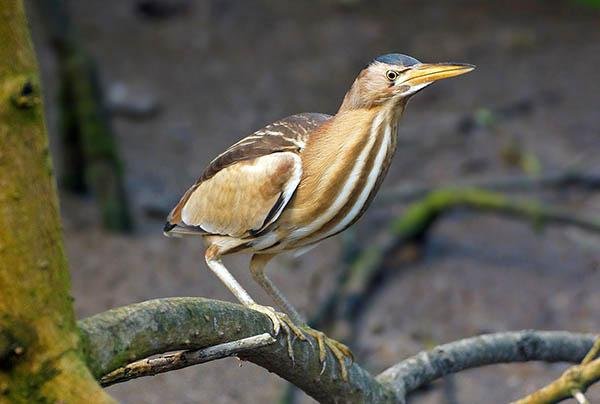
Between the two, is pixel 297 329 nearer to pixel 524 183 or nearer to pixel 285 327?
pixel 285 327

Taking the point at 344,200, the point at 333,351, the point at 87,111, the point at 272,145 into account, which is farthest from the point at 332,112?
the point at 333,351

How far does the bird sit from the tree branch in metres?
0.14

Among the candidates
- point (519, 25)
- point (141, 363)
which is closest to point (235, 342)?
point (141, 363)

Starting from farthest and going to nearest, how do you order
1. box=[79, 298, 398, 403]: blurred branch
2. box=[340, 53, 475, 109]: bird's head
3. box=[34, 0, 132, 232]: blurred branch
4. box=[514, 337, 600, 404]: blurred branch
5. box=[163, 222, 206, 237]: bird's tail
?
box=[34, 0, 132, 232]: blurred branch
box=[163, 222, 206, 237]: bird's tail
box=[340, 53, 475, 109]: bird's head
box=[514, 337, 600, 404]: blurred branch
box=[79, 298, 398, 403]: blurred branch

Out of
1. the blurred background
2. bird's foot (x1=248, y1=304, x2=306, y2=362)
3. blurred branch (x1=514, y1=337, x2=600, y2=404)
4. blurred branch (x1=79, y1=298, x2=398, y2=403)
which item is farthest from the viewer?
the blurred background

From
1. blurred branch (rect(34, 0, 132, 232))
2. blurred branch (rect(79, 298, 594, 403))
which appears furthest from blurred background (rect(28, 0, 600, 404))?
blurred branch (rect(79, 298, 594, 403))

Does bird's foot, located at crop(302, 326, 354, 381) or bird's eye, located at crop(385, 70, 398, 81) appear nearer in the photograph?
bird's foot, located at crop(302, 326, 354, 381)

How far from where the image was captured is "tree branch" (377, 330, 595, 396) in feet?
8.20

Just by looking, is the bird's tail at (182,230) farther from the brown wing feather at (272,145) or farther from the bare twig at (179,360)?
the bare twig at (179,360)

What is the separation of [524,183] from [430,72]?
3.00 metres

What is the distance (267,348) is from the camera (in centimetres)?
201

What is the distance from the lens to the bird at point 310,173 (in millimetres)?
2543

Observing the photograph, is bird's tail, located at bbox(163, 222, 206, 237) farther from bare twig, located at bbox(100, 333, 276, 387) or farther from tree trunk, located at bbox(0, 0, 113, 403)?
tree trunk, located at bbox(0, 0, 113, 403)

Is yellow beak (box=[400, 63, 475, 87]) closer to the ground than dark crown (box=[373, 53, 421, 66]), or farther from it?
closer to the ground
